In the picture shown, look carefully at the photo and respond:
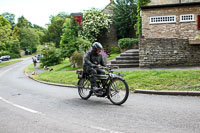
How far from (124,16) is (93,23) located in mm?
4994

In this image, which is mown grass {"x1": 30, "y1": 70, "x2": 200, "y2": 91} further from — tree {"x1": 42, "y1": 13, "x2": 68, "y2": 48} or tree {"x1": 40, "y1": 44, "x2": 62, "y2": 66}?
tree {"x1": 42, "y1": 13, "x2": 68, "y2": 48}

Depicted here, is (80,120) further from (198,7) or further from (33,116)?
(198,7)

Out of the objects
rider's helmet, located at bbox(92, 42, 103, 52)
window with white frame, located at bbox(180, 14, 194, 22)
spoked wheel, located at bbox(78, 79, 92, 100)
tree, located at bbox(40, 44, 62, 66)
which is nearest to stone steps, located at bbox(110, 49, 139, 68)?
window with white frame, located at bbox(180, 14, 194, 22)

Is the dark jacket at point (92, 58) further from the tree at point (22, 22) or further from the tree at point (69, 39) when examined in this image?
the tree at point (22, 22)

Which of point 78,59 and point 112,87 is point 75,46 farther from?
point 112,87

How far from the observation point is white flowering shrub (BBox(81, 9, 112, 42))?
109ft

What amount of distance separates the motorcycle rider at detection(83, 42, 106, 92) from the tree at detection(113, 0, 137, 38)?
2648 cm

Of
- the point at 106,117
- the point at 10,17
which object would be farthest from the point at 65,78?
the point at 10,17

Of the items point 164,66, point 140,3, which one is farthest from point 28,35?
point 164,66

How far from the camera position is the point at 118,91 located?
21.6 feet

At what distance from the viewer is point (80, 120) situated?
205 inches

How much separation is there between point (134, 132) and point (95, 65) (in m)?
3.21

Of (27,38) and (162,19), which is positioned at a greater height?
(27,38)

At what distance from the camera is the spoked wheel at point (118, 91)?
20.9 ft
